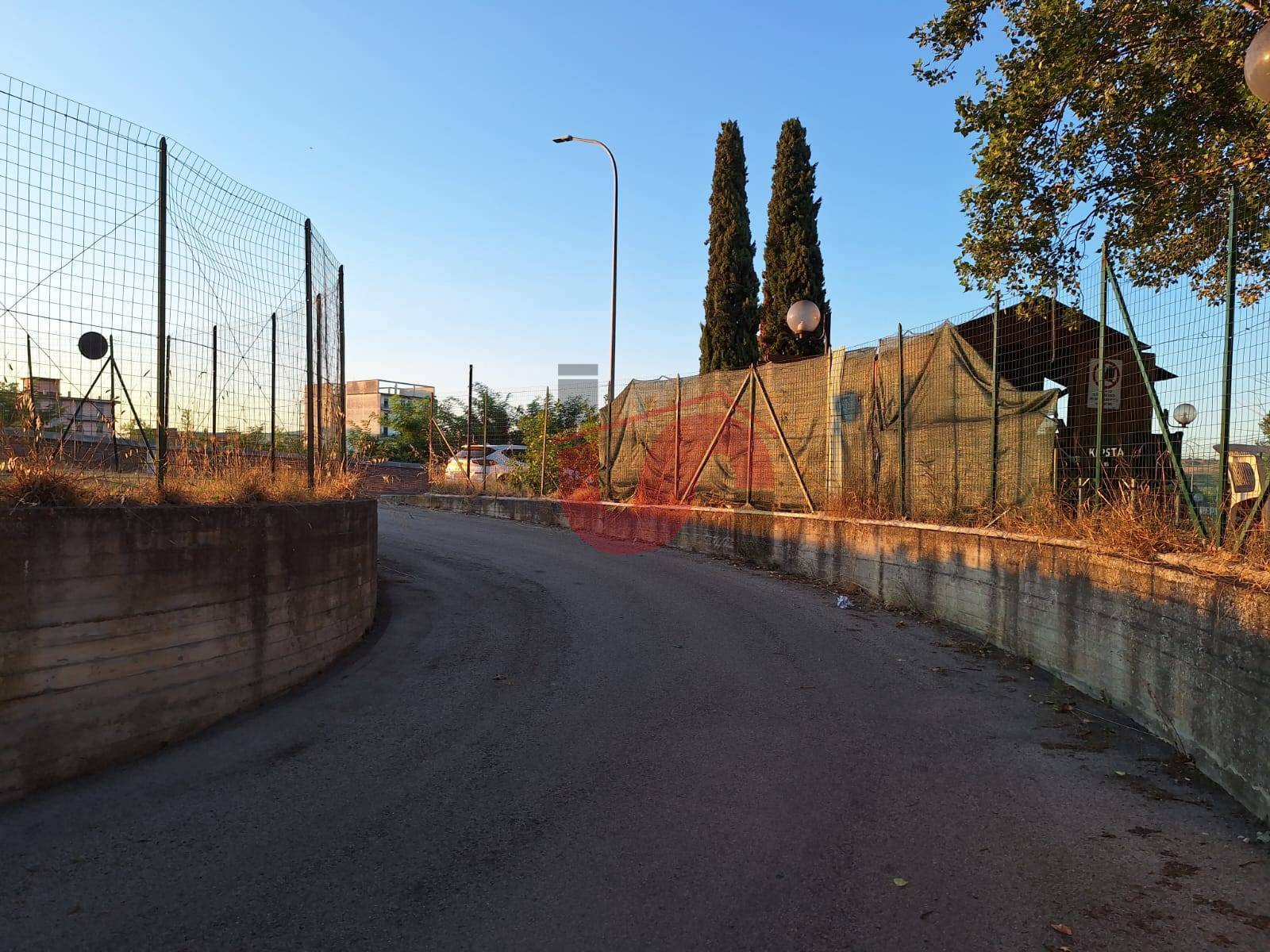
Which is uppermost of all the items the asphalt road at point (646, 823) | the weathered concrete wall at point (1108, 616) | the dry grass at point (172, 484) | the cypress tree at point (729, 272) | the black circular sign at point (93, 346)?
the cypress tree at point (729, 272)

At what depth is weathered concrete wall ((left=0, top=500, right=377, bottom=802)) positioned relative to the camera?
4.21 meters

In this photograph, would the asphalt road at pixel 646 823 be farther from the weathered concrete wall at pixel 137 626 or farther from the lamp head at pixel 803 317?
the lamp head at pixel 803 317

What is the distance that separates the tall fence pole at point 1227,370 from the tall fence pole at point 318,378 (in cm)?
771

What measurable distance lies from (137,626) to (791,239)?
23.8 meters

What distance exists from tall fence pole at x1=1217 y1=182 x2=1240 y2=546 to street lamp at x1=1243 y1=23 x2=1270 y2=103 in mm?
953

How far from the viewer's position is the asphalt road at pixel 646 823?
304cm

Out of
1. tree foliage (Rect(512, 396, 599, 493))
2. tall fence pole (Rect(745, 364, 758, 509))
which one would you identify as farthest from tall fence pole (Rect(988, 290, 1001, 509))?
tree foliage (Rect(512, 396, 599, 493))

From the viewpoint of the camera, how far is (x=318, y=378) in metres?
8.81

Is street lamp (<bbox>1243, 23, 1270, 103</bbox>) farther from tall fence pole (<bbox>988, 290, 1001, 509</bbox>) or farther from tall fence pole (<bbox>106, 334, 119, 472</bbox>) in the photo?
tall fence pole (<bbox>106, 334, 119, 472</bbox>)

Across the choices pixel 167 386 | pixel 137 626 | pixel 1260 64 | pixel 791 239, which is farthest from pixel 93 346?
pixel 791 239

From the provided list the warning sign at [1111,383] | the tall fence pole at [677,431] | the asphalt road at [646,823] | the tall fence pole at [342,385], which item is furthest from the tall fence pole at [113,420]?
the tall fence pole at [677,431]

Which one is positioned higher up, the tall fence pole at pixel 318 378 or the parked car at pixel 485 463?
the tall fence pole at pixel 318 378

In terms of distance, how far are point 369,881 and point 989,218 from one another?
8528 millimetres

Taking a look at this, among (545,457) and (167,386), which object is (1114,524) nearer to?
(167,386)
